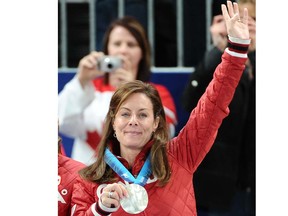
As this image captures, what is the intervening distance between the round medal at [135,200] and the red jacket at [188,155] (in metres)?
0.03

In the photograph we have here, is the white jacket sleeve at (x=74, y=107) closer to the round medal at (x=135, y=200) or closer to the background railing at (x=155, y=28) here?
the background railing at (x=155, y=28)

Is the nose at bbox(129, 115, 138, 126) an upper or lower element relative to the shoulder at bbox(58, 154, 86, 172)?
upper

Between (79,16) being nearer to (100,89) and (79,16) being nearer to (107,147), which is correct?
(100,89)

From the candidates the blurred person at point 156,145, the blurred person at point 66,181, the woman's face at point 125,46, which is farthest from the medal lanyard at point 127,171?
the woman's face at point 125,46

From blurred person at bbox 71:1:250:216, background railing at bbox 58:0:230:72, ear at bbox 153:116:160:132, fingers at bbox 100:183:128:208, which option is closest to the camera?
fingers at bbox 100:183:128:208

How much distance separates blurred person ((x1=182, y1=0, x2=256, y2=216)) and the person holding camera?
245 millimetres

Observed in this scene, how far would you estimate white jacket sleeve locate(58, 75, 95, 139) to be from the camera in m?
4.24

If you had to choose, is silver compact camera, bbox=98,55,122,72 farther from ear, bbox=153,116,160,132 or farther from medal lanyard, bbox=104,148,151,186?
medal lanyard, bbox=104,148,151,186

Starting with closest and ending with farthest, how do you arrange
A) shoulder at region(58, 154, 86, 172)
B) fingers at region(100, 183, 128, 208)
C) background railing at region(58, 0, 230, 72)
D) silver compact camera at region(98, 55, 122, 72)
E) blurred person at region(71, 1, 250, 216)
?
fingers at region(100, 183, 128, 208) → blurred person at region(71, 1, 250, 216) → shoulder at region(58, 154, 86, 172) → silver compact camera at region(98, 55, 122, 72) → background railing at region(58, 0, 230, 72)

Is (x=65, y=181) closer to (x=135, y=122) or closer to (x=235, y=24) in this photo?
(x=135, y=122)

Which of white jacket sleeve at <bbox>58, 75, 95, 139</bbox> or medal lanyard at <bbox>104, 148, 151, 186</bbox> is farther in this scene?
white jacket sleeve at <bbox>58, 75, 95, 139</bbox>

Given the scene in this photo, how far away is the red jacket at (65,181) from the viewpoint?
3135mm

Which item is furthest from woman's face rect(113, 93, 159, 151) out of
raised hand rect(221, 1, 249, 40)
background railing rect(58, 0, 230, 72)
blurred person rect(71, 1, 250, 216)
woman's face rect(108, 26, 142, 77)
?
background railing rect(58, 0, 230, 72)
